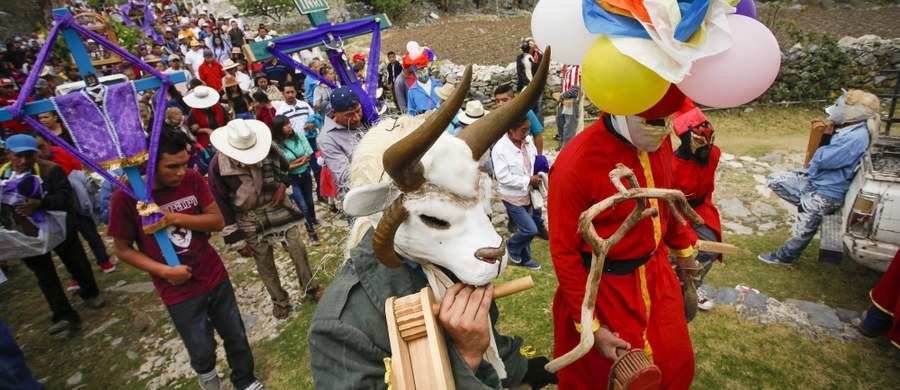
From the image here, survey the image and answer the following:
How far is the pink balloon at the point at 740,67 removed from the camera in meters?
1.85

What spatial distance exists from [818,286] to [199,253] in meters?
6.29

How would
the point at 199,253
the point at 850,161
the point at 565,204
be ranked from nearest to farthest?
the point at 565,204, the point at 199,253, the point at 850,161

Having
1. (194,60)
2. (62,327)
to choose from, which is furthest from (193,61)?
(62,327)

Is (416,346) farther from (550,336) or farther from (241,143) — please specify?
(241,143)

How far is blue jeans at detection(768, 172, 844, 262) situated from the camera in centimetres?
468

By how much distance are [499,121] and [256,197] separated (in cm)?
378

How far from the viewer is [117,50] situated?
3156 millimetres

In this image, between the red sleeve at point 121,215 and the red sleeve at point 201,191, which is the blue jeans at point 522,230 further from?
the red sleeve at point 121,215

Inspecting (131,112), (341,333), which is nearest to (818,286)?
(341,333)

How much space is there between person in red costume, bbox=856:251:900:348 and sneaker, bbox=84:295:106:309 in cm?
890

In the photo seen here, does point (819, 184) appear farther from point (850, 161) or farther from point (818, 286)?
point (818, 286)

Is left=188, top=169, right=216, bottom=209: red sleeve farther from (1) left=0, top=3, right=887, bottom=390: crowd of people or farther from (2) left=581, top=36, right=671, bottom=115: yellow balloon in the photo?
(2) left=581, top=36, right=671, bottom=115: yellow balloon

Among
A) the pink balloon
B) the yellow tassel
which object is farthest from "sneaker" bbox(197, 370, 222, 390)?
the pink balloon

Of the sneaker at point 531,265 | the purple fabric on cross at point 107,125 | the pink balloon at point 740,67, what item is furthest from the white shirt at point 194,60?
the pink balloon at point 740,67
